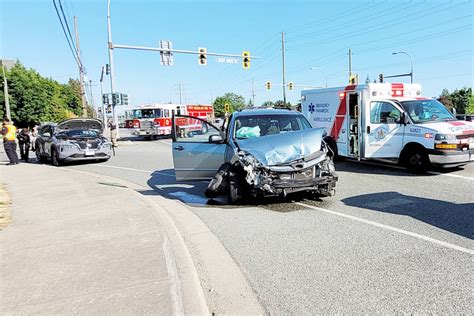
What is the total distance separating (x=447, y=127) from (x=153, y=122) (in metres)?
24.7

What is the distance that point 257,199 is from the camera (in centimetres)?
725

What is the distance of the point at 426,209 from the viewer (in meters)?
6.03

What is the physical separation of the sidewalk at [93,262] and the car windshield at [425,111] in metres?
7.30

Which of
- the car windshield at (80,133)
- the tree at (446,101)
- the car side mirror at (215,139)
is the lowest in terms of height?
the car side mirror at (215,139)

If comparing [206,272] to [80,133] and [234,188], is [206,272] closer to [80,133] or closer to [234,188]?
[234,188]

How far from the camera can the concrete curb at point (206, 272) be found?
318 centimetres

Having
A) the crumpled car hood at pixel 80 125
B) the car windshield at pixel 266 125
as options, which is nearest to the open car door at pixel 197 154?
the car windshield at pixel 266 125

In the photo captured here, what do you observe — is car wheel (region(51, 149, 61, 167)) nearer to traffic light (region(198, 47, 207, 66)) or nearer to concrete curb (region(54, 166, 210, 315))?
concrete curb (region(54, 166, 210, 315))

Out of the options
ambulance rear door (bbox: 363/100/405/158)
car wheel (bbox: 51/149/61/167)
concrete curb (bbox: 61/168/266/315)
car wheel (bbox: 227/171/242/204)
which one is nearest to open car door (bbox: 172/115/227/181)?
car wheel (bbox: 227/171/242/204)

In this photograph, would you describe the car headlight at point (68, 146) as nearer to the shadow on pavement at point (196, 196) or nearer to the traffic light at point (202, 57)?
the shadow on pavement at point (196, 196)

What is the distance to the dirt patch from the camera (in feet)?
18.7

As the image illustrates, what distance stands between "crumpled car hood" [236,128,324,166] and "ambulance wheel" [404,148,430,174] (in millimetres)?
4094

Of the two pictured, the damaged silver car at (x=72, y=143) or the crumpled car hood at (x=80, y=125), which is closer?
the damaged silver car at (x=72, y=143)

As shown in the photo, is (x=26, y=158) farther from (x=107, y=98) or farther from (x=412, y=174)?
(x=412, y=174)
